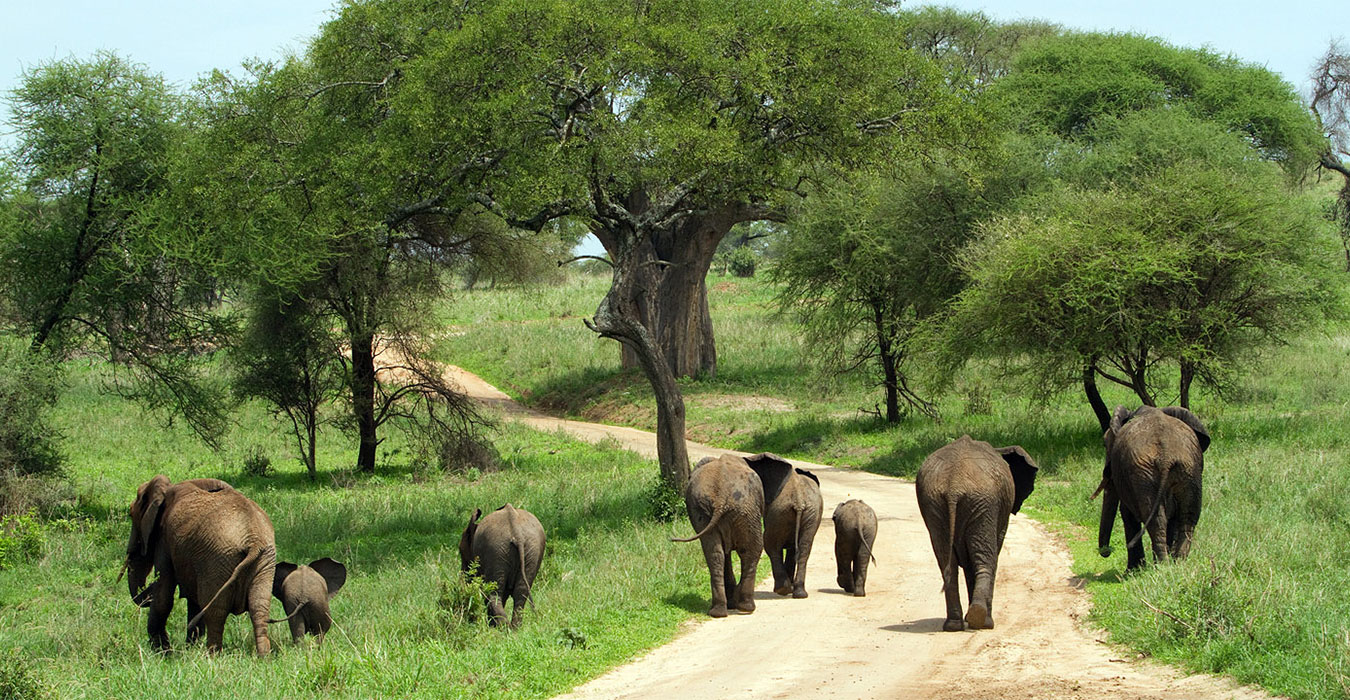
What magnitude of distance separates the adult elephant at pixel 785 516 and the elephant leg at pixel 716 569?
1.03m

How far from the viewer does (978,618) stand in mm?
10867

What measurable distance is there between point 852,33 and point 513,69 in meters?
5.85

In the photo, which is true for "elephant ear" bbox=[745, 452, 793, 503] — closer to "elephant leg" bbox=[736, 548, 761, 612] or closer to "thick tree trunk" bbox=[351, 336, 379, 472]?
"elephant leg" bbox=[736, 548, 761, 612]

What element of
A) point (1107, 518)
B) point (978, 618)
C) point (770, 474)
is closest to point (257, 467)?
point (770, 474)

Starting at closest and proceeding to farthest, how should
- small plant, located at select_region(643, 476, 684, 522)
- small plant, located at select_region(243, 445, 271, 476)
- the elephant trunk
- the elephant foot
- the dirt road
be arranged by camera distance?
the dirt road
the elephant foot
the elephant trunk
small plant, located at select_region(643, 476, 684, 522)
small plant, located at select_region(243, 445, 271, 476)

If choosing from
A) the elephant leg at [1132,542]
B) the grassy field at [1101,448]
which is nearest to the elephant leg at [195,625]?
the grassy field at [1101,448]

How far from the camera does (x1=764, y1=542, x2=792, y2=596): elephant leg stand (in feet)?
43.3

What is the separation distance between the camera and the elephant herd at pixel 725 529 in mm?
11508

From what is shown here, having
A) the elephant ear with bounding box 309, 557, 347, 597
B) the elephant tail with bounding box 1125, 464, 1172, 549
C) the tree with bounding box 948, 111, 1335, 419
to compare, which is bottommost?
the elephant ear with bounding box 309, 557, 347, 597

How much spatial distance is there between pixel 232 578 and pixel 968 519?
276 inches

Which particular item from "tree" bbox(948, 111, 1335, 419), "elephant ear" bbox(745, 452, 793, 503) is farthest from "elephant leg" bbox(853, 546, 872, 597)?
"tree" bbox(948, 111, 1335, 419)

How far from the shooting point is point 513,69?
1853cm

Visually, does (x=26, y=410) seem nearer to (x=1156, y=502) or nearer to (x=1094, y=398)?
(x=1156, y=502)

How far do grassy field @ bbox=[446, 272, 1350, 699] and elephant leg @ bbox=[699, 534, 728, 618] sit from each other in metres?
3.60
